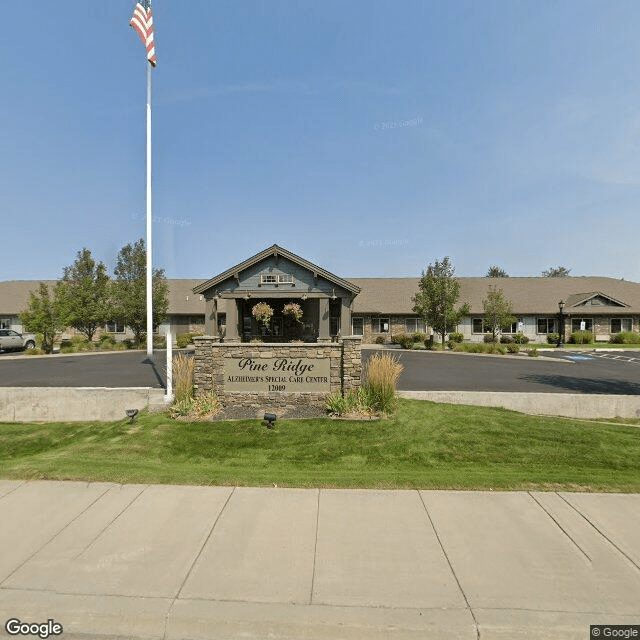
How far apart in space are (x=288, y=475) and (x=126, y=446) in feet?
13.2

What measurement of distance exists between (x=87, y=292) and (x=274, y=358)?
24.8 m

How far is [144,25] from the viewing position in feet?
60.7

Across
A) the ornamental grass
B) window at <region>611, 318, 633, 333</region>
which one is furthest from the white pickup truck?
window at <region>611, 318, 633, 333</region>

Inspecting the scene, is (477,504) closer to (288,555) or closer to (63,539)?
(288,555)

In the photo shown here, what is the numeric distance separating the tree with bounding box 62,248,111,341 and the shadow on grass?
30.1 m

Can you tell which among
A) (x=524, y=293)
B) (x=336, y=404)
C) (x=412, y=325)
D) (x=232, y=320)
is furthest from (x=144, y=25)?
(x=524, y=293)

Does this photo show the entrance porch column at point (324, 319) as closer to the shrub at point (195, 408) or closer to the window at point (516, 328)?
the shrub at point (195, 408)

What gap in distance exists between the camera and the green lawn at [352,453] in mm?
6133

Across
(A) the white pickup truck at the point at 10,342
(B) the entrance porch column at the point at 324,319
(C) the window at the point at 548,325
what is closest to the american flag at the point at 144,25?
(B) the entrance porch column at the point at 324,319

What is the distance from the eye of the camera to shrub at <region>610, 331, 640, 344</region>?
31.0 meters

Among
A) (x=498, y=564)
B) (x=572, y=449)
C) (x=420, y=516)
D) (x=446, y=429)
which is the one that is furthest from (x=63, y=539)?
(x=572, y=449)

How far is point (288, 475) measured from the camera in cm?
628

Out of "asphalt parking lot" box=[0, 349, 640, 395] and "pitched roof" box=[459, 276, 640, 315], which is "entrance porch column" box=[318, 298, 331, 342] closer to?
"asphalt parking lot" box=[0, 349, 640, 395]

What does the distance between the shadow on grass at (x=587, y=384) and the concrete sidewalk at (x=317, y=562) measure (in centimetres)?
881
